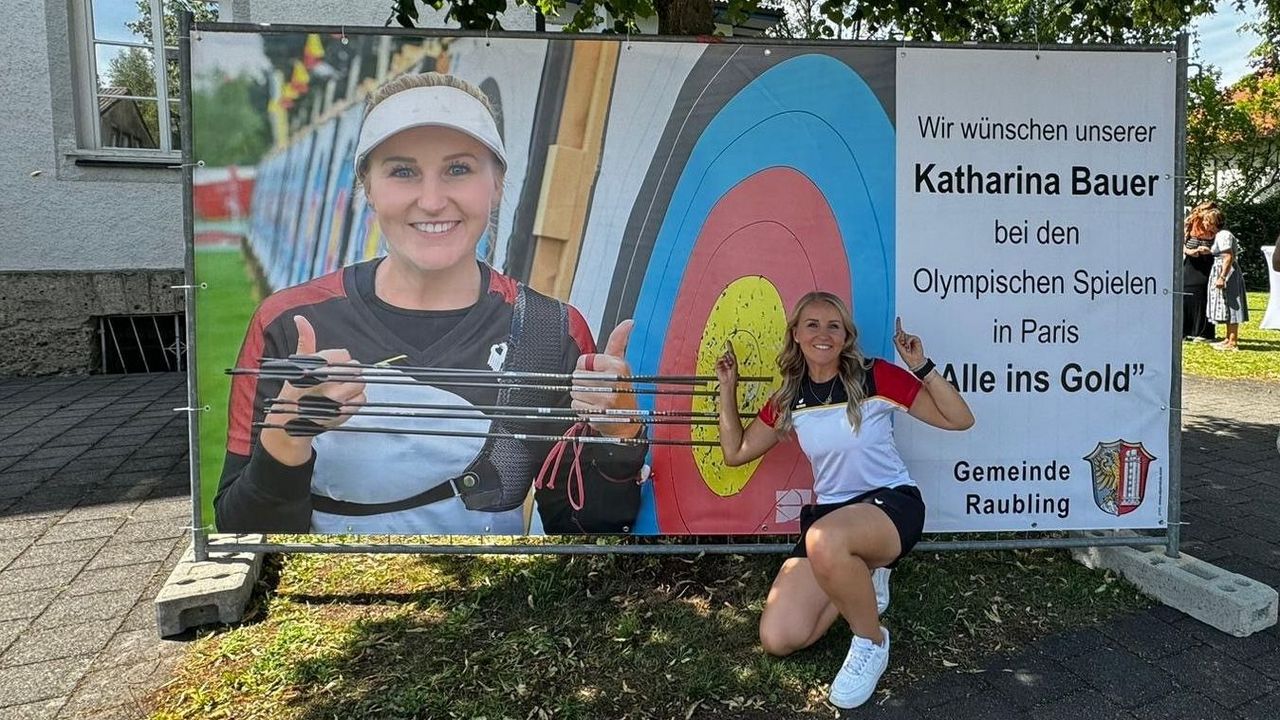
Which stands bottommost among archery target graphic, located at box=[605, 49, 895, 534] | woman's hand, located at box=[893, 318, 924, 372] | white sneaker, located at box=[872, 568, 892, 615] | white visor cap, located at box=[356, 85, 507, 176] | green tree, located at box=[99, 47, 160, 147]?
white sneaker, located at box=[872, 568, 892, 615]

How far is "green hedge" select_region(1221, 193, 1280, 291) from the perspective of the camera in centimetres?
2083

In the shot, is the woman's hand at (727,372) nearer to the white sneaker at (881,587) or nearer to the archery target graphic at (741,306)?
the archery target graphic at (741,306)

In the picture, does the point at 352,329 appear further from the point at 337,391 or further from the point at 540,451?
the point at 540,451

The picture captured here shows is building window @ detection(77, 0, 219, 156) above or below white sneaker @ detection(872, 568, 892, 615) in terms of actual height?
above

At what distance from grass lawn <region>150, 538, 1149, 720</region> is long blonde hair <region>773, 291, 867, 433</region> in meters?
0.85

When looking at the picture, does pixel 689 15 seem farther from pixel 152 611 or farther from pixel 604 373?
pixel 152 611

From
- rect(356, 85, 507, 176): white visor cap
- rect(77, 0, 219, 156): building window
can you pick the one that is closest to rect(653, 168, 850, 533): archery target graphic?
rect(356, 85, 507, 176): white visor cap

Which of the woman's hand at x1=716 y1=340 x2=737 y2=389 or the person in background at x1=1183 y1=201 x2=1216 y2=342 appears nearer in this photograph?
the woman's hand at x1=716 y1=340 x2=737 y2=389

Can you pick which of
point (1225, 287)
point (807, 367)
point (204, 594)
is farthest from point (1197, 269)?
point (204, 594)

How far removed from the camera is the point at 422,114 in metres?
3.06

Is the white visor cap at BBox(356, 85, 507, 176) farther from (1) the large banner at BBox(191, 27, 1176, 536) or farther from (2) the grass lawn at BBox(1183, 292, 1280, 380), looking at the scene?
(2) the grass lawn at BBox(1183, 292, 1280, 380)

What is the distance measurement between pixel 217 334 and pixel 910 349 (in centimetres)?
268

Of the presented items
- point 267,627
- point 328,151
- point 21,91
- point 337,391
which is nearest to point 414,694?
point 267,627

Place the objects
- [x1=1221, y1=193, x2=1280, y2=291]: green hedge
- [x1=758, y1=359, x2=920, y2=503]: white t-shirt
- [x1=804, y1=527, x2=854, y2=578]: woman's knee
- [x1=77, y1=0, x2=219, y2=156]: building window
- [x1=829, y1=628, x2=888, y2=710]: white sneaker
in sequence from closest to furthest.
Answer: [x1=829, y1=628, x2=888, y2=710]: white sneaker < [x1=804, y1=527, x2=854, y2=578]: woman's knee < [x1=758, y1=359, x2=920, y2=503]: white t-shirt < [x1=77, y1=0, x2=219, y2=156]: building window < [x1=1221, y1=193, x2=1280, y2=291]: green hedge
